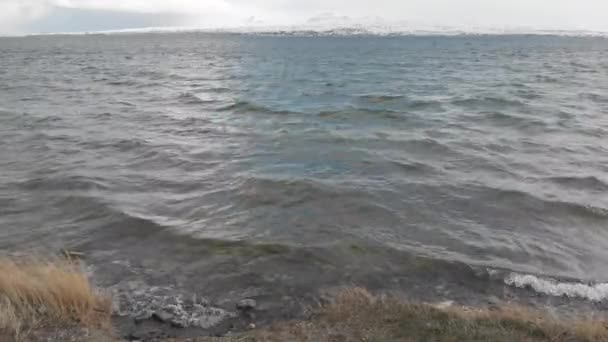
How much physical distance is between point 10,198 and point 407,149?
38.2ft

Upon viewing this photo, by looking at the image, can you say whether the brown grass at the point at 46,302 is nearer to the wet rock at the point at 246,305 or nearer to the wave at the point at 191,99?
the wet rock at the point at 246,305

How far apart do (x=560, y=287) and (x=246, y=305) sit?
16.1ft

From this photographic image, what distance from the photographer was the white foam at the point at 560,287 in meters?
7.82

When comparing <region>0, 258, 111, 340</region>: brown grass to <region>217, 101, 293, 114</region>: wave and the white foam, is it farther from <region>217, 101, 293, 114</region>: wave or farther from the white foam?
<region>217, 101, 293, 114</region>: wave

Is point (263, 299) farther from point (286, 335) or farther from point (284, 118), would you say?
point (284, 118)

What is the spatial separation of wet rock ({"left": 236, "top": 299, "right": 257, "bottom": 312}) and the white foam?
4138mm

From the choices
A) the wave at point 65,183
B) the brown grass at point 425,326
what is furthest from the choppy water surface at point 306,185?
the brown grass at point 425,326

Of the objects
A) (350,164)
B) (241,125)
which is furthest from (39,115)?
(350,164)

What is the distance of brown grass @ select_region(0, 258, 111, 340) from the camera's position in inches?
229

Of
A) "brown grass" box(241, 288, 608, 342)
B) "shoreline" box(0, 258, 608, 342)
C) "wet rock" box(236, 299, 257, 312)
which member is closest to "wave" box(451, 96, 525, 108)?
"shoreline" box(0, 258, 608, 342)

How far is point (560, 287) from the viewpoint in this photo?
8086 mm

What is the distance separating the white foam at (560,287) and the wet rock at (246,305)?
13.6 ft

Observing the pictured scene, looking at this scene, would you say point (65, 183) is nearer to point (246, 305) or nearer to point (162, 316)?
point (162, 316)

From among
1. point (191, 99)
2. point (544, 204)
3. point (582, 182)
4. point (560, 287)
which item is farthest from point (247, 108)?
point (560, 287)
